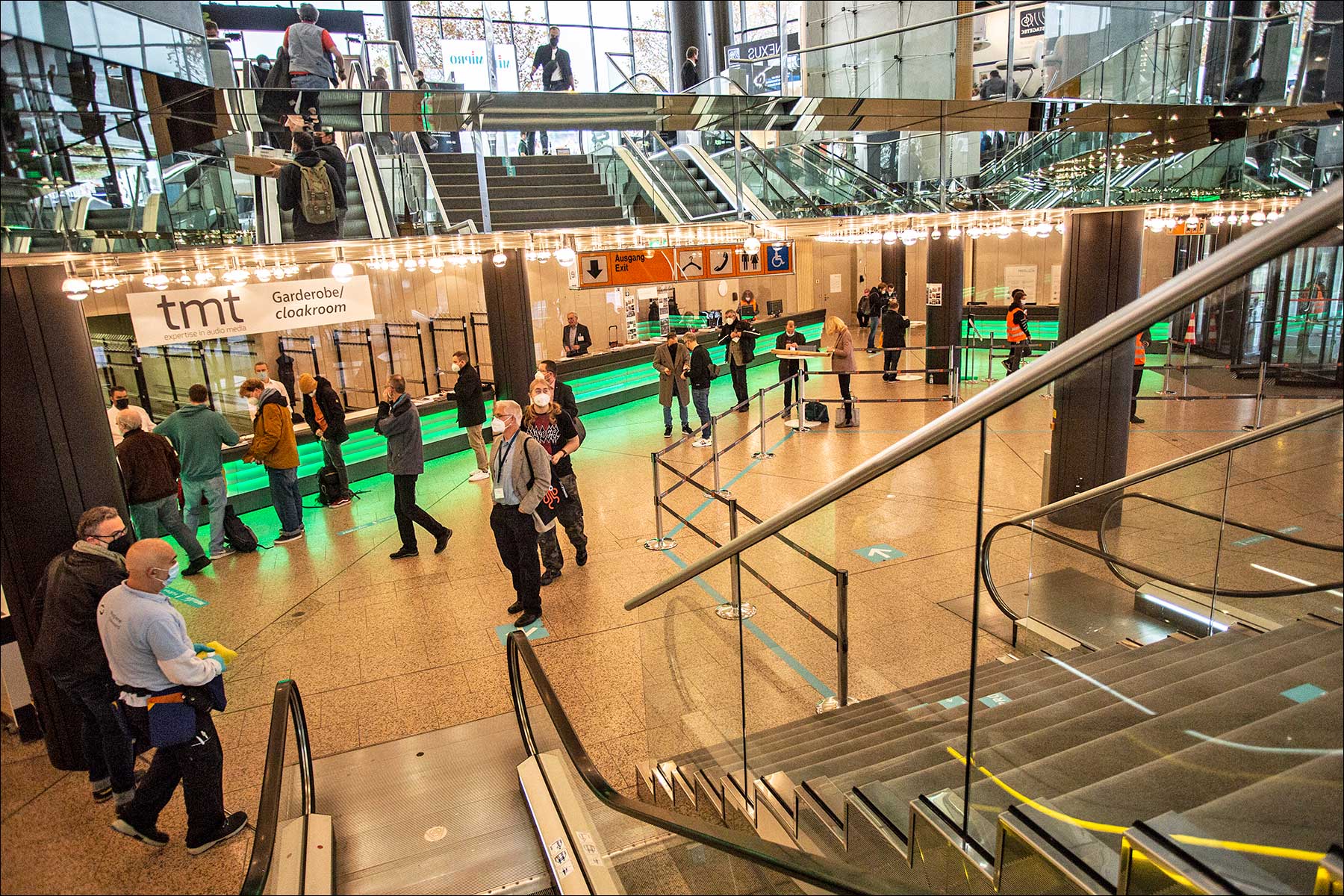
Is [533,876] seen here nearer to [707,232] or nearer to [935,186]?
[707,232]

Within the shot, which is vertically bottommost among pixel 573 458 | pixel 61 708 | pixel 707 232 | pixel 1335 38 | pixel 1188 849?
pixel 573 458

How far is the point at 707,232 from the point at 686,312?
12494 millimetres

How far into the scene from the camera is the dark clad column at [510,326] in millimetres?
11945

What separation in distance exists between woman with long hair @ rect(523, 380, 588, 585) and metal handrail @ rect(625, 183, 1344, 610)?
4.80m

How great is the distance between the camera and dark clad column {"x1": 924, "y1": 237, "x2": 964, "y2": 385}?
16516 millimetres

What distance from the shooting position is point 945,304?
1698 cm

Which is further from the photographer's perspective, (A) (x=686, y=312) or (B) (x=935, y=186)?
(A) (x=686, y=312)

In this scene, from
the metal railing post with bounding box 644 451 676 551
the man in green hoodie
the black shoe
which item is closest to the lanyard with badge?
the metal railing post with bounding box 644 451 676 551

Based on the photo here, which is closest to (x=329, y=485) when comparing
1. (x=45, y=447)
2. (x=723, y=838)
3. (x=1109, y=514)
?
(x=45, y=447)

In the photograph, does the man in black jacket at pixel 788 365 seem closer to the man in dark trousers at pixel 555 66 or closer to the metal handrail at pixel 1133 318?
the man in dark trousers at pixel 555 66

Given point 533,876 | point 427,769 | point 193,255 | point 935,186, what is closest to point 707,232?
point 935,186

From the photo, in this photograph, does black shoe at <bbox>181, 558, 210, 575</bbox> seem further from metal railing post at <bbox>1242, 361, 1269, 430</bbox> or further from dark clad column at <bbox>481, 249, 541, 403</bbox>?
metal railing post at <bbox>1242, 361, 1269, 430</bbox>

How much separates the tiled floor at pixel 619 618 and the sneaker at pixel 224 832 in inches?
2.2

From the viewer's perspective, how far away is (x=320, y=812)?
4.18 meters
